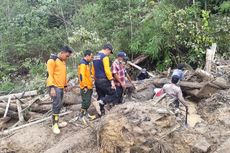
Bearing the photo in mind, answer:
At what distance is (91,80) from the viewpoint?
879 cm

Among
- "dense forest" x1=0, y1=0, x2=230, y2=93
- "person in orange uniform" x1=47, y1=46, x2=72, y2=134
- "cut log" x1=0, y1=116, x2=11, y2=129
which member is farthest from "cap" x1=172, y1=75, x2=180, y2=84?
"cut log" x1=0, y1=116, x2=11, y2=129

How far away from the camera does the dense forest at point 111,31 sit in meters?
12.8

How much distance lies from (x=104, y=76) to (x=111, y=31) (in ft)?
22.4

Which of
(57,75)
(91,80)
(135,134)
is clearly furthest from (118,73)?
(135,134)

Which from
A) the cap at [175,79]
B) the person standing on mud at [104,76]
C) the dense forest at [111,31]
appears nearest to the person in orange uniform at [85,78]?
the person standing on mud at [104,76]

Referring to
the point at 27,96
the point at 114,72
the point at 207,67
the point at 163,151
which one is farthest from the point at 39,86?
the point at 163,151

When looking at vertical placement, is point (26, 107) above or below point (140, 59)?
below

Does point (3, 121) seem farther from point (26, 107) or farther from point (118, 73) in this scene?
point (118, 73)

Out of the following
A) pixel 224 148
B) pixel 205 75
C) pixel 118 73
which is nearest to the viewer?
pixel 224 148

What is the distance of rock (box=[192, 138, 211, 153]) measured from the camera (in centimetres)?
767

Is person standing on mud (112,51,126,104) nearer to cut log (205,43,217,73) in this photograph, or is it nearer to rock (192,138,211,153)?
rock (192,138,211,153)

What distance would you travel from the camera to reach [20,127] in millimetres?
9406

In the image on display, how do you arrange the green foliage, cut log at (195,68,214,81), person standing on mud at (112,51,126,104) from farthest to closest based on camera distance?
the green foliage, cut log at (195,68,214,81), person standing on mud at (112,51,126,104)

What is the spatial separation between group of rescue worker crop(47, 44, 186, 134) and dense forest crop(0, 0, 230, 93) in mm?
3928
